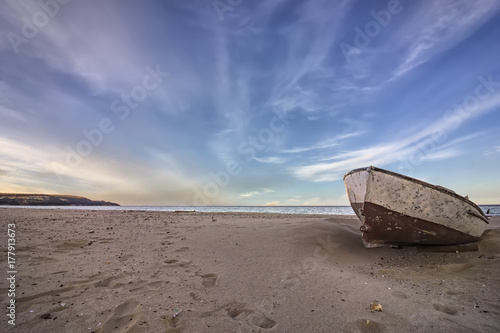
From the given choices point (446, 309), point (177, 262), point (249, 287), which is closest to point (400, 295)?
point (446, 309)

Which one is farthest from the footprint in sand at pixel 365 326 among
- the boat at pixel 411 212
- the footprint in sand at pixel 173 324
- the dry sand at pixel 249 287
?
the boat at pixel 411 212

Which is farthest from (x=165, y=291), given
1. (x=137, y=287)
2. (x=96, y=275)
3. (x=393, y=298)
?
(x=393, y=298)

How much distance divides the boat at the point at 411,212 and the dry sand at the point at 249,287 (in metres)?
0.40

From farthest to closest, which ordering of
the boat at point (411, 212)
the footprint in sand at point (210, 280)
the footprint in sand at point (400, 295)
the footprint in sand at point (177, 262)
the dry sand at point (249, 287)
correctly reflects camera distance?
the boat at point (411, 212)
the footprint in sand at point (177, 262)
the footprint in sand at point (210, 280)
the footprint in sand at point (400, 295)
the dry sand at point (249, 287)

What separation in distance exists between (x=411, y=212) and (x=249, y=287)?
410cm

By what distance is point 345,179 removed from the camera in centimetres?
688

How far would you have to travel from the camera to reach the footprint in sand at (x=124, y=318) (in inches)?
92.3

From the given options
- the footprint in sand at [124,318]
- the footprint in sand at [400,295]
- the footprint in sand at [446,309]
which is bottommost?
the footprint in sand at [124,318]

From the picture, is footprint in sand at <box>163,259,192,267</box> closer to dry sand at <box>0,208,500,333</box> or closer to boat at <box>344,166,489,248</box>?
dry sand at <box>0,208,500,333</box>

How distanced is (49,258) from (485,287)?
7.16 metres

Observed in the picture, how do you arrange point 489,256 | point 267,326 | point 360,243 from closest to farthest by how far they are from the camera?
point 267,326 < point 489,256 < point 360,243

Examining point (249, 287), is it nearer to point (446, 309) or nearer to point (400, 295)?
point (400, 295)

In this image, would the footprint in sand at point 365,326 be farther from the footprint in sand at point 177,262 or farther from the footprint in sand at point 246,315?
the footprint in sand at point 177,262

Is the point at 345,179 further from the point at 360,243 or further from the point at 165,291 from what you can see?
the point at 165,291
